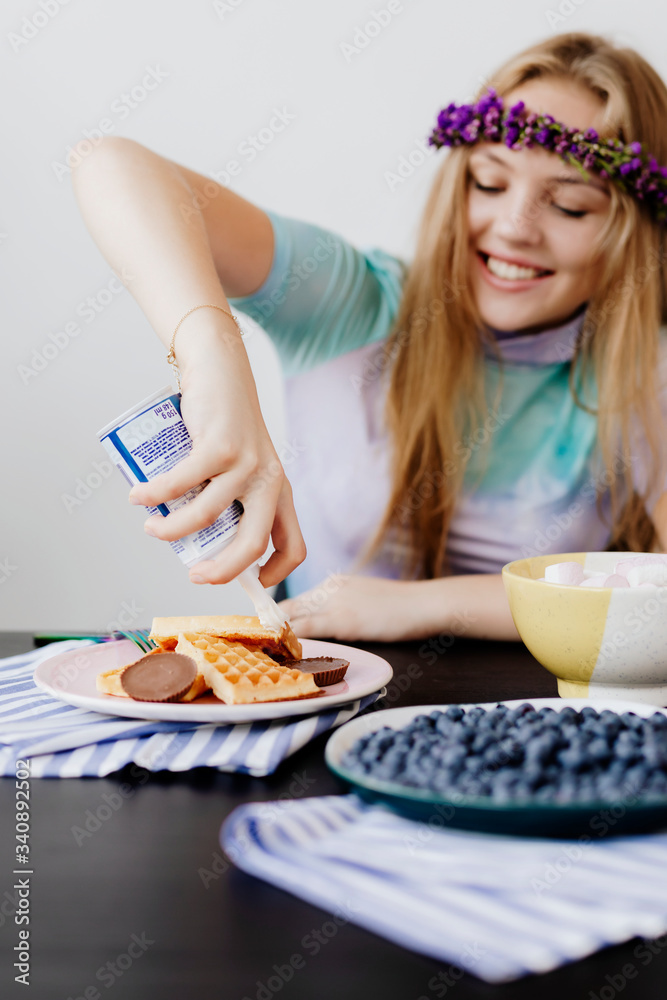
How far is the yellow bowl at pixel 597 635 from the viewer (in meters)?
0.74

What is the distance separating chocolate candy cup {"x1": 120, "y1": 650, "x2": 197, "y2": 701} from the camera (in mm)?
706

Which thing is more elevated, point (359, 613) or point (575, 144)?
point (575, 144)

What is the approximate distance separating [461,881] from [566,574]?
42 centimetres

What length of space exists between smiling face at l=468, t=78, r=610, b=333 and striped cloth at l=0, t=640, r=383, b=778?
1.43m

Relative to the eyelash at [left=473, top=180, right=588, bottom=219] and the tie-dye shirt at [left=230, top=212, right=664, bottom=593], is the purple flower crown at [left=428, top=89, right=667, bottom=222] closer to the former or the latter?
the eyelash at [left=473, top=180, right=588, bottom=219]

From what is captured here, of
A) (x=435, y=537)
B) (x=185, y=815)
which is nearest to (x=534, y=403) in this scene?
(x=435, y=537)

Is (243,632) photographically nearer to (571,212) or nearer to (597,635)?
(597,635)

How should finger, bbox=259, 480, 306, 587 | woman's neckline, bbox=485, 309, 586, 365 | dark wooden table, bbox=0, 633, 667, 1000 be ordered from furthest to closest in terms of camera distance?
1. woman's neckline, bbox=485, 309, 586, 365
2. finger, bbox=259, 480, 306, 587
3. dark wooden table, bbox=0, 633, 667, 1000

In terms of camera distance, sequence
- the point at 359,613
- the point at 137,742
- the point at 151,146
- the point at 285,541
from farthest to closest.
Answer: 1. the point at 151,146
2. the point at 359,613
3. the point at 285,541
4. the point at 137,742

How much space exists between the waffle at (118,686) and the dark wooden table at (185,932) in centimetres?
13

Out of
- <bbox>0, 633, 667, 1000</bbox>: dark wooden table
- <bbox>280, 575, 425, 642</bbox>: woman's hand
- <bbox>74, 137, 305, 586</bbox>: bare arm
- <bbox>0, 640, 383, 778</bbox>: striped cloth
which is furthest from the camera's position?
<bbox>280, 575, 425, 642</bbox>: woman's hand

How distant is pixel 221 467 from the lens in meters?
0.77

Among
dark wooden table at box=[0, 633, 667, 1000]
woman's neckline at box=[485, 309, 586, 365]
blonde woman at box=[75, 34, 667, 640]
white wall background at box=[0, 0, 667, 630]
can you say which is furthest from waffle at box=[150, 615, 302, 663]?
white wall background at box=[0, 0, 667, 630]

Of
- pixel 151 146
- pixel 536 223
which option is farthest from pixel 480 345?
pixel 151 146
